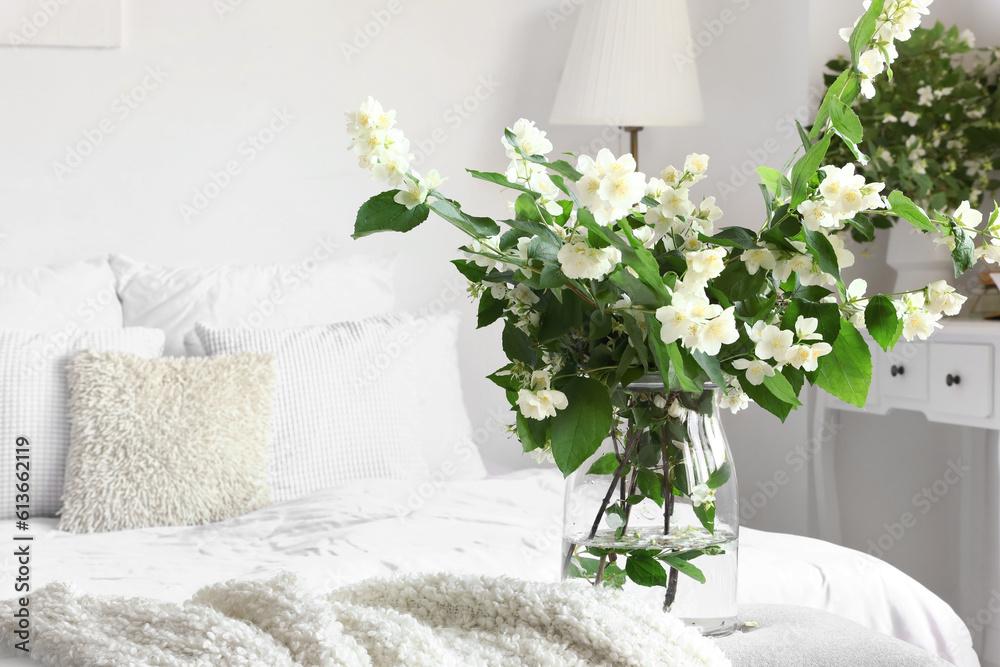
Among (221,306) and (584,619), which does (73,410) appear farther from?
(584,619)

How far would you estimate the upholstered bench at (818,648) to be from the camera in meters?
0.77

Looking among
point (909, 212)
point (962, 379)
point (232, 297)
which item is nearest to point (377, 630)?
point (909, 212)

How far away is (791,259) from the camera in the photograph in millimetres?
685

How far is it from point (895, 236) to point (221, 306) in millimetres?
1627

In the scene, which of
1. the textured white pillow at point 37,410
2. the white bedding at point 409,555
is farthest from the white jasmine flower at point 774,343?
the textured white pillow at point 37,410

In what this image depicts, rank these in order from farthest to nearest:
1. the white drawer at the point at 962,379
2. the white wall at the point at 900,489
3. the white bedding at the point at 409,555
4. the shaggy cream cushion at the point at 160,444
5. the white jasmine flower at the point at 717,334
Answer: the white wall at the point at 900,489 → the white drawer at the point at 962,379 → the shaggy cream cushion at the point at 160,444 → the white bedding at the point at 409,555 → the white jasmine flower at the point at 717,334

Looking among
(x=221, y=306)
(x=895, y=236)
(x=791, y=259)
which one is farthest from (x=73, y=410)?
(x=895, y=236)

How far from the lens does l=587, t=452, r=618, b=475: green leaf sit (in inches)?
29.4

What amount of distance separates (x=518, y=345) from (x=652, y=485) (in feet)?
0.52

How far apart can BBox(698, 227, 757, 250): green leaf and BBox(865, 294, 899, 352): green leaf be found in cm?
10

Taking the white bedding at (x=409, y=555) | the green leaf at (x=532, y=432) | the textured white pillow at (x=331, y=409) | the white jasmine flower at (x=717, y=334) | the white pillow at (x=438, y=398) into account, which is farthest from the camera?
the white pillow at (x=438, y=398)

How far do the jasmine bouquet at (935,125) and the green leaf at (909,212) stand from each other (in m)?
1.46

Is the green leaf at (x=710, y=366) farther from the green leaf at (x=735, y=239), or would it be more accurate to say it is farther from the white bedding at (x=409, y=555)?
the white bedding at (x=409, y=555)

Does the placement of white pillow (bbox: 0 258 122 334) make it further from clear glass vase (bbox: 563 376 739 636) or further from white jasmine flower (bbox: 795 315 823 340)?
white jasmine flower (bbox: 795 315 823 340)
